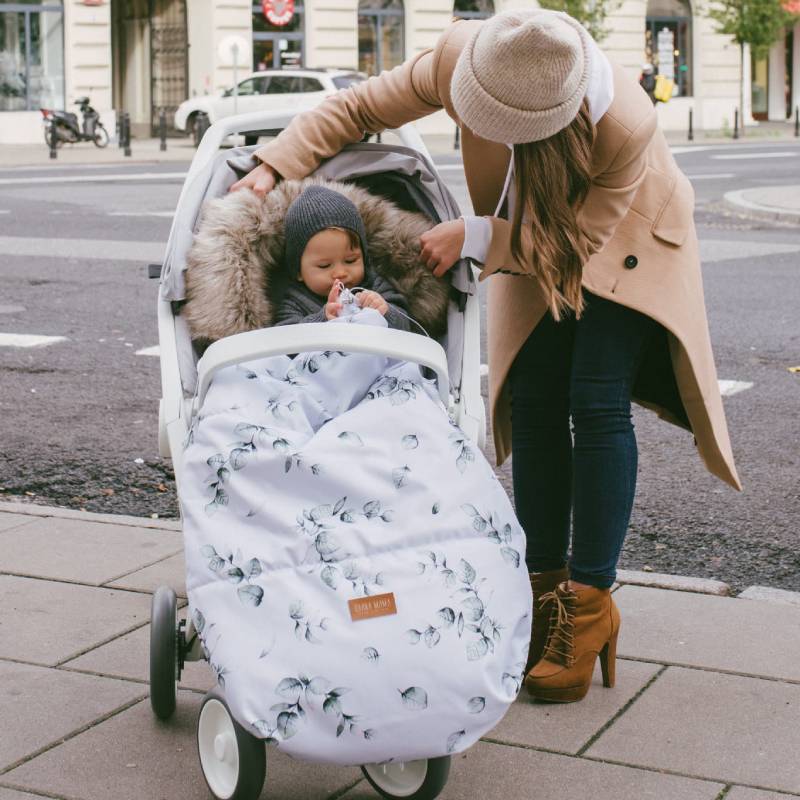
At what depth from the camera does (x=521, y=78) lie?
2967 mm

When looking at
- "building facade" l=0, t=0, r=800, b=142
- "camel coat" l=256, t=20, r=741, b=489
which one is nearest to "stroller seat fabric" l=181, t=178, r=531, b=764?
"camel coat" l=256, t=20, r=741, b=489

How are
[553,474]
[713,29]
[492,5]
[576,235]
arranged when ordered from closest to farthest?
[576,235] → [553,474] → [492,5] → [713,29]

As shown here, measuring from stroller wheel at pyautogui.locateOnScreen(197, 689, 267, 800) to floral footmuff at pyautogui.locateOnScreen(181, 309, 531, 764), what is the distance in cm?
13

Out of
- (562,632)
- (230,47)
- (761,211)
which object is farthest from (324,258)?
(230,47)

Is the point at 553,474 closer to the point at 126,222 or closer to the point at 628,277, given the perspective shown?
the point at 628,277

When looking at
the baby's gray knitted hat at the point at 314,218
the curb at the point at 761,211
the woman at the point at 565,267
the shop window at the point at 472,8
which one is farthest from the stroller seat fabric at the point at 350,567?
the shop window at the point at 472,8

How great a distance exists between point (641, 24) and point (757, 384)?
3401 centimetres

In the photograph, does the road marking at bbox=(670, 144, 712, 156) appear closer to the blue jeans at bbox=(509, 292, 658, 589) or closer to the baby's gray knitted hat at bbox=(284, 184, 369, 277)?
the blue jeans at bbox=(509, 292, 658, 589)

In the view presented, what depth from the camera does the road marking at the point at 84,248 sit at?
12.4 meters

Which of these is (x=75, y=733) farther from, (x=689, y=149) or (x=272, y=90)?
(x=272, y=90)

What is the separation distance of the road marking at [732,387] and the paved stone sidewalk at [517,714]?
2.98m

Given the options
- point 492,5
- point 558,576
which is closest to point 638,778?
point 558,576

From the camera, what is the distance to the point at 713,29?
40281mm

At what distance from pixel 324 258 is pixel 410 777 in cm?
119
